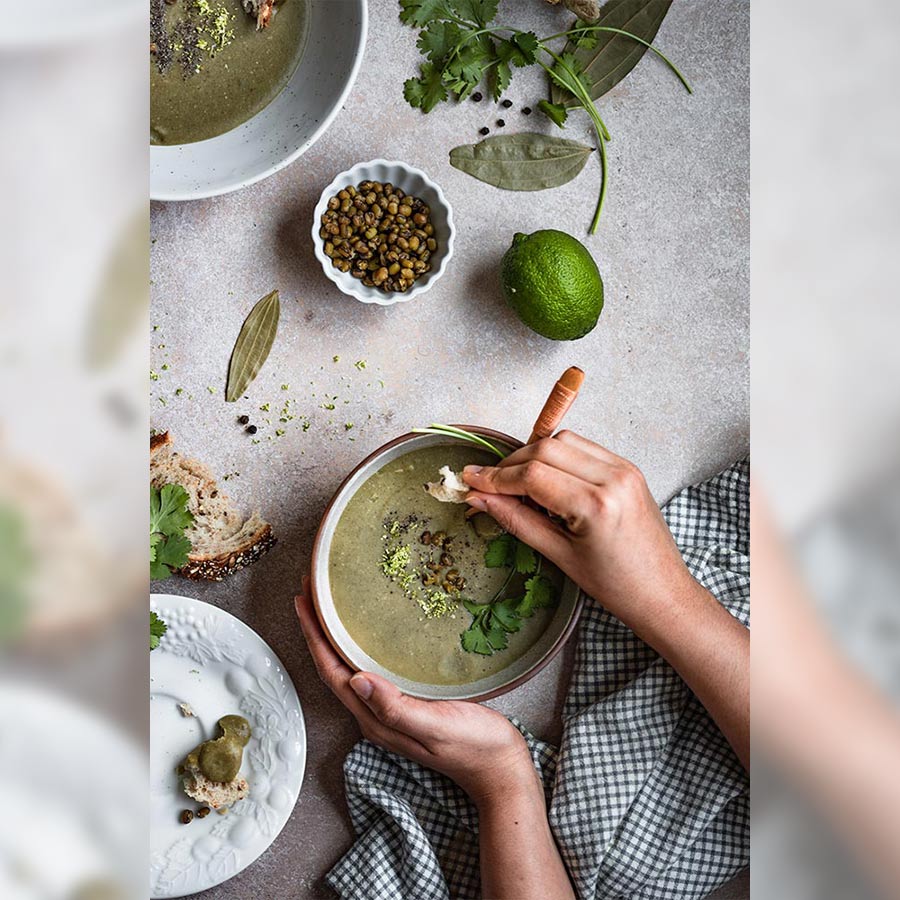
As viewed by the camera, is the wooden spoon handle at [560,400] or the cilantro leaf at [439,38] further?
the cilantro leaf at [439,38]

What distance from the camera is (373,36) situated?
1084 mm

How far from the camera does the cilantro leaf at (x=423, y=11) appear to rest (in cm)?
103

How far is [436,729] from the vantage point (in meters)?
0.97

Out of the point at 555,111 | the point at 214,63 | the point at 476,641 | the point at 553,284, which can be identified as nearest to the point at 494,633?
the point at 476,641

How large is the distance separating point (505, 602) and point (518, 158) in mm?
513

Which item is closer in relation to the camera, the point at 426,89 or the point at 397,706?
the point at 397,706

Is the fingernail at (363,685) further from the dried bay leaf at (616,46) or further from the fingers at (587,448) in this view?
the dried bay leaf at (616,46)

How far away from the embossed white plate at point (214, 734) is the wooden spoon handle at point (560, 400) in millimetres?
387

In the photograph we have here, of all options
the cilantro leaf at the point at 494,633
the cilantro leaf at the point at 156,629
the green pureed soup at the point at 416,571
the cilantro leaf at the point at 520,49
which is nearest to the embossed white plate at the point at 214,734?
the cilantro leaf at the point at 156,629

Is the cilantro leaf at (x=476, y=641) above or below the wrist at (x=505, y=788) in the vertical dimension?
above

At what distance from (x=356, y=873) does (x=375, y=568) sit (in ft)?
1.12

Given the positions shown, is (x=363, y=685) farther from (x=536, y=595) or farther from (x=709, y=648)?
(x=709, y=648)

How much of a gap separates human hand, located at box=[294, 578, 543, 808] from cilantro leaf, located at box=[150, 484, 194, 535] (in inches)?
5.9
